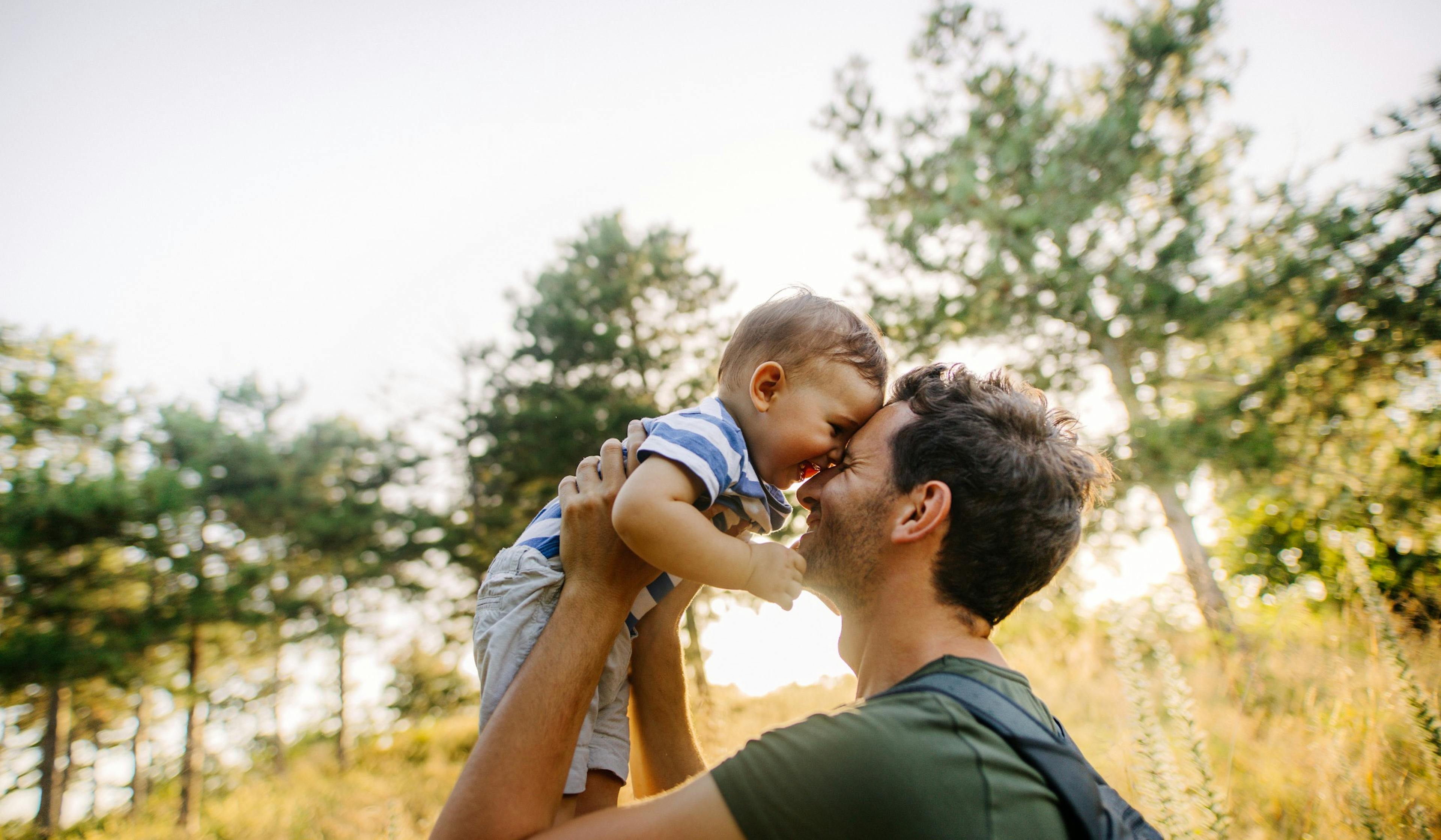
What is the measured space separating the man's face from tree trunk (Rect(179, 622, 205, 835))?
13.2 meters

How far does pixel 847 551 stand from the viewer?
6.45ft

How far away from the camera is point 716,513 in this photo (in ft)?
6.24

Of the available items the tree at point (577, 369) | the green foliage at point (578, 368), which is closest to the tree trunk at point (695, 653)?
the tree at point (577, 369)

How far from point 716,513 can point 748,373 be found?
502mm

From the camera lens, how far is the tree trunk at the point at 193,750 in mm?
12492

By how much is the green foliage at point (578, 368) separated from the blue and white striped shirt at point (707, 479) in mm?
9951

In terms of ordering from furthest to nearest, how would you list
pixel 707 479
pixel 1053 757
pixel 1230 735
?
pixel 1230 735 → pixel 707 479 → pixel 1053 757

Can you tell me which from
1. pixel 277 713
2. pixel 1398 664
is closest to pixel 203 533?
pixel 277 713

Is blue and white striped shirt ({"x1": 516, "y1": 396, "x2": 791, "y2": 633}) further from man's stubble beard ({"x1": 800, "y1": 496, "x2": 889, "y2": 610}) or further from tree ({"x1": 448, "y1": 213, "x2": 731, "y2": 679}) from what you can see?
tree ({"x1": 448, "y1": 213, "x2": 731, "y2": 679})

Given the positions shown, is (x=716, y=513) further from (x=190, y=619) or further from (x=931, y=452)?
(x=190, y=619)

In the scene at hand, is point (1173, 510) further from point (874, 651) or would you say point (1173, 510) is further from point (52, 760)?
point (52, 760)

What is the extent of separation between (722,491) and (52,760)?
20.5 metres

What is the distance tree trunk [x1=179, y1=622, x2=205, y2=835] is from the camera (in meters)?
12.5

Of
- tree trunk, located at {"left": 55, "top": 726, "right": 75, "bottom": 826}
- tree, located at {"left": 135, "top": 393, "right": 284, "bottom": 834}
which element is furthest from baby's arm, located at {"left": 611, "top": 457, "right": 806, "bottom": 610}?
tree trunk, located at {"left": 55, "top": 726, "right": 75, "bottom": 826}
